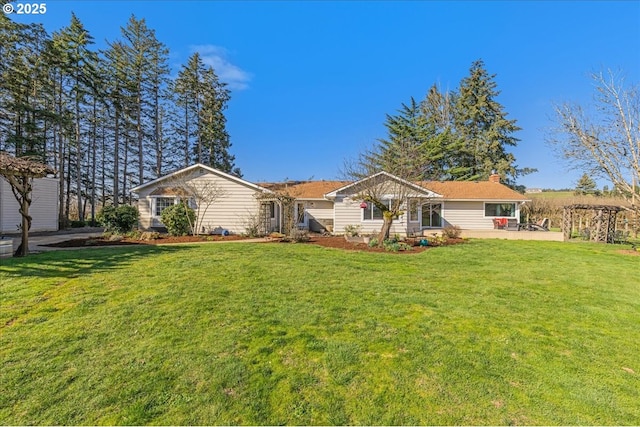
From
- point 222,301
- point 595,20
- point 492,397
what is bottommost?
point 492,397

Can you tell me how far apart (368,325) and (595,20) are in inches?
582

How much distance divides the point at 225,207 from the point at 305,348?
13.8 meters

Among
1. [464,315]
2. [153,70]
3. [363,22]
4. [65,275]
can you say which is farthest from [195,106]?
[464,315]

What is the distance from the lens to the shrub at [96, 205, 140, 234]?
13.6 metres

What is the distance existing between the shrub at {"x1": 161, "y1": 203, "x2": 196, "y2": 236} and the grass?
7.05 metres

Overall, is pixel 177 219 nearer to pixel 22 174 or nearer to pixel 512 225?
pixel 22 174

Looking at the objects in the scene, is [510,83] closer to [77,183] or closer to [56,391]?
[56,391]

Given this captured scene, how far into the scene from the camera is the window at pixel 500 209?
2005cm

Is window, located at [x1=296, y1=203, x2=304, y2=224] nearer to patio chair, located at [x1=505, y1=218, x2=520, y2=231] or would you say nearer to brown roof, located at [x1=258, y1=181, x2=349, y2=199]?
brown roof, located at [x1=258, y1=181, x2=349, y2=199]

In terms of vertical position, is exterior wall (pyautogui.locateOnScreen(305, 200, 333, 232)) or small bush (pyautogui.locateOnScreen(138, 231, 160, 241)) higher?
exterior wall (pyautogui.locateOnScreen(305, 200, 333, 232))

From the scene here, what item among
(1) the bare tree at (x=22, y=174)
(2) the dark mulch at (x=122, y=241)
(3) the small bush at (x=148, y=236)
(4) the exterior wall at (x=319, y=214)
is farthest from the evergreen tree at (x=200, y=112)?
(1) the bare tree at (x=22, y=174)

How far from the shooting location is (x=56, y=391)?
2.99m

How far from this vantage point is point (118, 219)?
1363 centimetres

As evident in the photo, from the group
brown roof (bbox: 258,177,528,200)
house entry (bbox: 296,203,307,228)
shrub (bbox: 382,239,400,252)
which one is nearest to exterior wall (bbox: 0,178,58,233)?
brown roof (bbox: 258,177,528,200)
